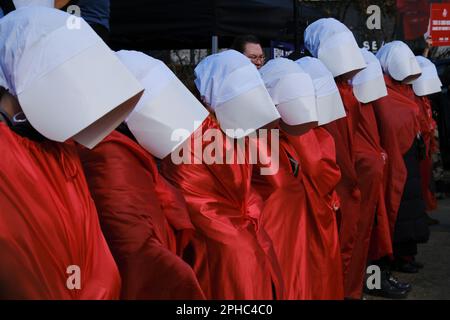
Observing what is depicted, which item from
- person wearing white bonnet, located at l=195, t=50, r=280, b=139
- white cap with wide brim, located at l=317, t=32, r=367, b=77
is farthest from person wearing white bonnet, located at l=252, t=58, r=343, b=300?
white cap with wide brim, located at l=317, t=32, r=367, b=77

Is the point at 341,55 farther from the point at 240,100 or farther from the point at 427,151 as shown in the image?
the point at 427,151

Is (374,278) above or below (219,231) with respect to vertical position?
below

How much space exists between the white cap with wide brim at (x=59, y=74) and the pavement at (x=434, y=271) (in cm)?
385

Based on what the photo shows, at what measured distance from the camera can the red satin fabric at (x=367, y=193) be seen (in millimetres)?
5008

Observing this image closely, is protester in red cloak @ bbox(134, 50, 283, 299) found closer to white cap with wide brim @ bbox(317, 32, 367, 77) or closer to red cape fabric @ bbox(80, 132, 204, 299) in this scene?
red cape fabric @ bbox(80, 132, 204, 299)

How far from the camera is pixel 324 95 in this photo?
426 centimetres

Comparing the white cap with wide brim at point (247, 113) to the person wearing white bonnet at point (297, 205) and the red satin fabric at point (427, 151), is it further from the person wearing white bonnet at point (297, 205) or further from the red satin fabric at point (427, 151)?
the red satin fabric at point (427, 151)

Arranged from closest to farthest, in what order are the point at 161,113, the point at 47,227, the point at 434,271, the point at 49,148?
1. the point at 47,227
2. the point at 49,148
3. the point at 161,113
4. the point at 434,271

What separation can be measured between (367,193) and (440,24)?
8.95 meters

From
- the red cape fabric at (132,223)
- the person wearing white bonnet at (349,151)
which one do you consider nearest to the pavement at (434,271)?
the person wearing white bonnet at (349,151)

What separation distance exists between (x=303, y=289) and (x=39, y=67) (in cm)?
218

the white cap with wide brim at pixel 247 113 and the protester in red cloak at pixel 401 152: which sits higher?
the white cap with wide brim at pixel 247 113

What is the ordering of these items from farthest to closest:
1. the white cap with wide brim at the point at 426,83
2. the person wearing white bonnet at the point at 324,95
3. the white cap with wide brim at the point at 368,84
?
the white cap with wide brim at the point at 426,83 → the white cap with wide brim at the point at 368,84 → the person wearing white bonnet at the point at 324,95

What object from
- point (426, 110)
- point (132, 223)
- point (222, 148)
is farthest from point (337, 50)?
point (426, 110)
